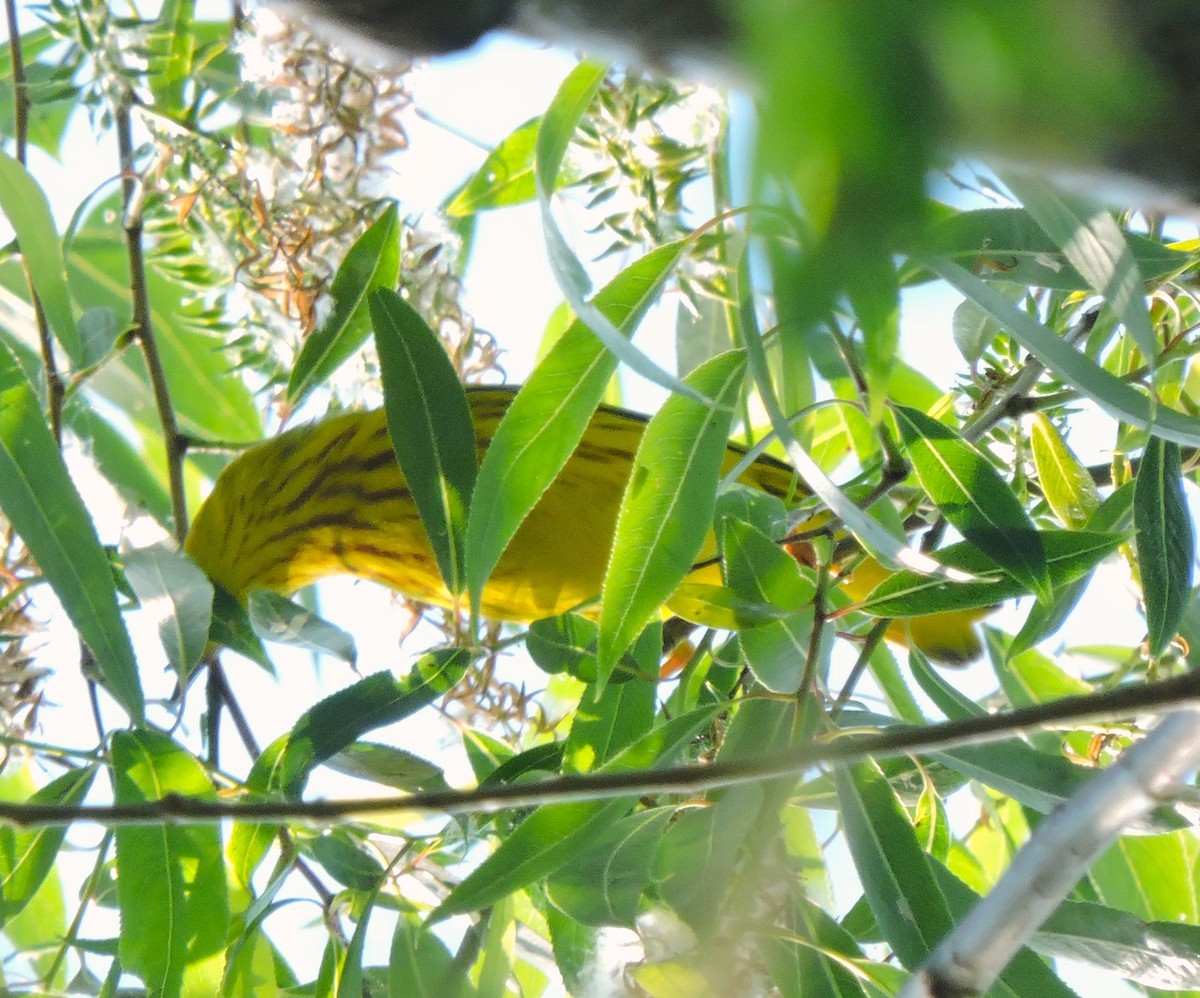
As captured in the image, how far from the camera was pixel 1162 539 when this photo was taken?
42.5 inches

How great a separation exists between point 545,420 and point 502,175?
0.71 m

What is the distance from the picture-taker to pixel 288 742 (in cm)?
121

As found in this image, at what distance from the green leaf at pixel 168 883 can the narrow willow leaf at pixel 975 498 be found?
687mm

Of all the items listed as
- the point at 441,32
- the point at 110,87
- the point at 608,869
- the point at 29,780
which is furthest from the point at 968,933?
the point at 29,780

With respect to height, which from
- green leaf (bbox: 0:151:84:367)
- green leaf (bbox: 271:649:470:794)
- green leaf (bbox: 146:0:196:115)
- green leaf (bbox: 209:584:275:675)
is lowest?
green leaf (bbox: 271:649:470:794)

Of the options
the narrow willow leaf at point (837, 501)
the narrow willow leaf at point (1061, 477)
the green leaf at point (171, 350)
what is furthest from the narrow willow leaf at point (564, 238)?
the green leaf at point (171, 350)

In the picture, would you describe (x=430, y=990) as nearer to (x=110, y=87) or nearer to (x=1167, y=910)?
(x=1167, y=910)

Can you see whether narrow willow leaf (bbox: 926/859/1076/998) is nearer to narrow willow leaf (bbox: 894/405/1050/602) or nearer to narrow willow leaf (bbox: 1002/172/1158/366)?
narrow willow leaf (bbox: 894/405/1050/602)

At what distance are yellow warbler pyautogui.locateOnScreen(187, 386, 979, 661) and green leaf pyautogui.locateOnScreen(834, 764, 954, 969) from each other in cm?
62

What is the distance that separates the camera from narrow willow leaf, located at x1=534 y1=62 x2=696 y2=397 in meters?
0.71

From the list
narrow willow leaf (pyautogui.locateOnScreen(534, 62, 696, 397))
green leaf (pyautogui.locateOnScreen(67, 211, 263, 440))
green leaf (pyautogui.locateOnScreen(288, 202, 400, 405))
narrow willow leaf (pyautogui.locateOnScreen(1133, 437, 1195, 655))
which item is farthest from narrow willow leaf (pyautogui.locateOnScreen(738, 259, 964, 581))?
green leaf (pyautogui.locateOnScreen(67, 211, 263, 440))

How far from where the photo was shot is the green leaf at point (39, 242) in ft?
4.39

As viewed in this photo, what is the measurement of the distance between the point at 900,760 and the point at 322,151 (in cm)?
95

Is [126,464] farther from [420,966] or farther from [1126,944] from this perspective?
[1126,944]
